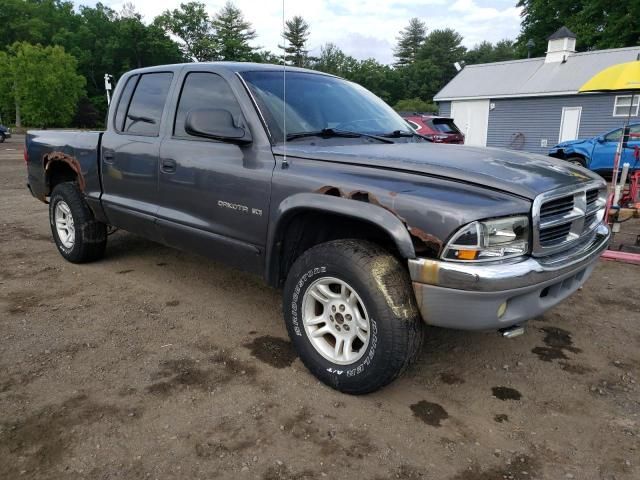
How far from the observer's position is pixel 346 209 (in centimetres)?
263

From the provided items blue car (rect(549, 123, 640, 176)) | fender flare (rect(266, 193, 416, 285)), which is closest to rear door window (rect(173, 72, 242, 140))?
fender flare (rect(266, 193, 416, 285))

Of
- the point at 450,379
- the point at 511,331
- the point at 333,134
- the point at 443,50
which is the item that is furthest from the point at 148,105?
the point at 443,50

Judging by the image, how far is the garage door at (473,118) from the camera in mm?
24484

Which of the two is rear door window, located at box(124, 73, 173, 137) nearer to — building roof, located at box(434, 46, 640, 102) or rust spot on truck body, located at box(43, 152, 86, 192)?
rust spot on truck body, located at box(43, 152, 86, 192)

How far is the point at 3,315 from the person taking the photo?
12.7 ft

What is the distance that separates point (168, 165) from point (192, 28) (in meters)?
75.6

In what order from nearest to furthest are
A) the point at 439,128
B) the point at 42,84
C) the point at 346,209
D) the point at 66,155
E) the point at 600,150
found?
the point at 346,209 < the point at 66,155 < the point at 600,150 < the point at 439,128 < the point at 42,84

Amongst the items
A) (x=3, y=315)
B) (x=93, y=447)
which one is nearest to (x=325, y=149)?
(x=93, y=447)

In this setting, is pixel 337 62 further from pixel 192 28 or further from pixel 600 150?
pixel 600 150

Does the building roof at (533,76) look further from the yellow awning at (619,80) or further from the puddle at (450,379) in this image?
the puddle at (450,379)

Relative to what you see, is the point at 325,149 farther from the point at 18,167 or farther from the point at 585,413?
the point at 18,167

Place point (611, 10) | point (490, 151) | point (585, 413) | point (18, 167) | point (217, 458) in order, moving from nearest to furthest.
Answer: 1. point (217, 458)
2. point (585, 413)
3. point (490, 151)
4. point (18, 167)
5. point (611, 10)

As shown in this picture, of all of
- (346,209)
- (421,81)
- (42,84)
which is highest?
(421,81)

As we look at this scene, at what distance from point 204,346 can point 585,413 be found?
7.66 ft
